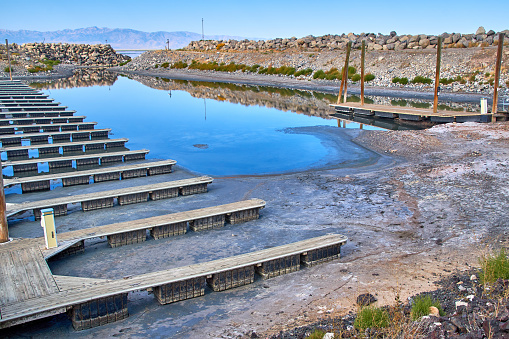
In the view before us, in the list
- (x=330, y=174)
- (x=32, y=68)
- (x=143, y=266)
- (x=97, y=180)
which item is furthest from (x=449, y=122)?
(x=32, y=68)

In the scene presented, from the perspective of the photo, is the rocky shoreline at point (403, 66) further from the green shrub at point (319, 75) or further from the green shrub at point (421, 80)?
the green shrub at point (319, 75)

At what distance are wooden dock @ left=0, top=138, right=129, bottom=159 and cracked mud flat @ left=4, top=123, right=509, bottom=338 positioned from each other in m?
6.13

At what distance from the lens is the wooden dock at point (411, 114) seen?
26.4 m

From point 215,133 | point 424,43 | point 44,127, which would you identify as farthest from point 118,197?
point 424,43

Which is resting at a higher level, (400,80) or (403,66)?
(403,66)

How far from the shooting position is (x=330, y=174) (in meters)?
16.0

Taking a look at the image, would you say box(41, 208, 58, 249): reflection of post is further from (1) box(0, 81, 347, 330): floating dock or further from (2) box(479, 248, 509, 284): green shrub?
(2) box(479, 248, 509, 284): green shrub

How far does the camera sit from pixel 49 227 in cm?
866

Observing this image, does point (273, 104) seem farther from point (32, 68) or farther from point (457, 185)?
point (32, 68)

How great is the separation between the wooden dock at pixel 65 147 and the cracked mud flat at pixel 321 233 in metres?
6.13

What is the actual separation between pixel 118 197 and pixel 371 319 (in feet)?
27.4

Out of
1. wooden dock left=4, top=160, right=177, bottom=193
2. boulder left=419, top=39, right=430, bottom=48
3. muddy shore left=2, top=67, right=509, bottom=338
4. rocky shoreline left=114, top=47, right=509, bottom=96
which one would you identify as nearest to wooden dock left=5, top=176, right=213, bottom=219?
muddy shore left=2, top=67, right=509, bottom=338

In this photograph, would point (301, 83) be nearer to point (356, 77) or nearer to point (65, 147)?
point (356, 77)

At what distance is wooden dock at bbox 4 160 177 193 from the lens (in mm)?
13945
